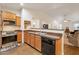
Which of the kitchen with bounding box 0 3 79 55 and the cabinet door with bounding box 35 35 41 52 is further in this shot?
the cabinet door with bounding box 35 35 41 52

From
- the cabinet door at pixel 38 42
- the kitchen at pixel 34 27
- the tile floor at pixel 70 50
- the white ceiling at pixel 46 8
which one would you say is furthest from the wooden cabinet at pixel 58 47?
the white ceiling at pixel 46 8

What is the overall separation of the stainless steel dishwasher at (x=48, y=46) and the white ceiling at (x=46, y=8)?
46cm

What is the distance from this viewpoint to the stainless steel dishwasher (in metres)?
1.91

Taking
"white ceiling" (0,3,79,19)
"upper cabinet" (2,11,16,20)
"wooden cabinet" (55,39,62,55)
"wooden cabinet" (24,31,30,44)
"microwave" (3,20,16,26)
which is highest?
"white ceiling" (0,3,79,19)

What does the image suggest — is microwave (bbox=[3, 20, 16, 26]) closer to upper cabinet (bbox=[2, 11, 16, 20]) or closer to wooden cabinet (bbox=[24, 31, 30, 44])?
upper cabinet (bbox=[2, 11, 16, 20])

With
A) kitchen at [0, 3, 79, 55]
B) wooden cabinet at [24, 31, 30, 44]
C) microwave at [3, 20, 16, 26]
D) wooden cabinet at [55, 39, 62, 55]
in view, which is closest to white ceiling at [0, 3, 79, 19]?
kitchen at [0, 3, 79, 55]

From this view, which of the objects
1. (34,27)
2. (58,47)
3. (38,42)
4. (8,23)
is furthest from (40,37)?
(8,23)

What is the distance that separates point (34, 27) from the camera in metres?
2.01

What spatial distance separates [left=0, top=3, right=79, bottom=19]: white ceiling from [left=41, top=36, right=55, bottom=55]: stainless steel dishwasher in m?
0.46

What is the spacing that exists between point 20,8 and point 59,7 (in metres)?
0.76

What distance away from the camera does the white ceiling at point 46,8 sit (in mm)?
1877

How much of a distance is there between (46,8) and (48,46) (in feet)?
2.48

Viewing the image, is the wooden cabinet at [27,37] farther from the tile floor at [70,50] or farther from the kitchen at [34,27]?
the tile floor at [70,50]
